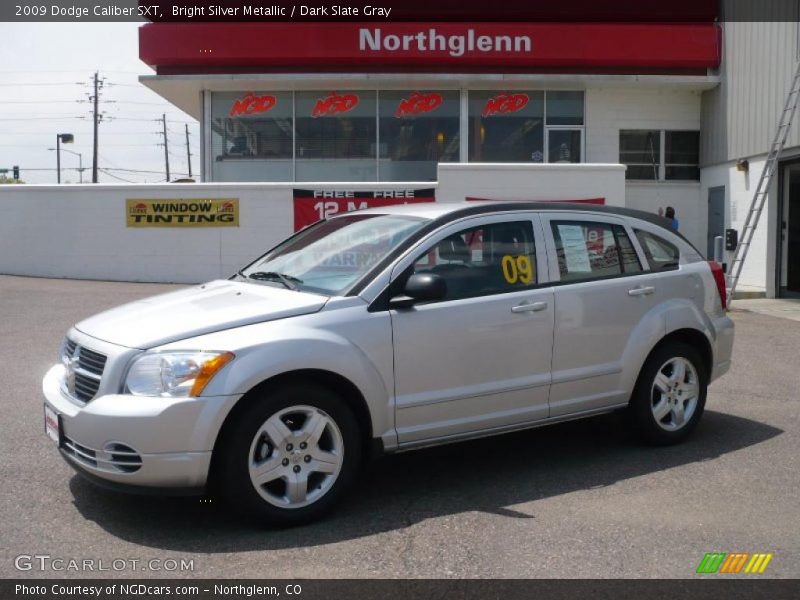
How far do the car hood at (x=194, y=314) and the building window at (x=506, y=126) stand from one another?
17.9 meters

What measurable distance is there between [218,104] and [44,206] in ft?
17.5

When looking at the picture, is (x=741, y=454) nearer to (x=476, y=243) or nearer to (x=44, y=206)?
(x=476, y=243)

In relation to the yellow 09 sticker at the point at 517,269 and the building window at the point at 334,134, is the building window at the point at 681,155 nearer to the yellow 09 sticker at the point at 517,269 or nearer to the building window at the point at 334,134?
the building window at the point at 334,134

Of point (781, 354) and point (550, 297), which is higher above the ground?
point (550, 297)

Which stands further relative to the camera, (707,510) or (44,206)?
(44,206)

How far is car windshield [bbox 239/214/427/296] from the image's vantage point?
515 cm

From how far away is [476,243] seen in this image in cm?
546

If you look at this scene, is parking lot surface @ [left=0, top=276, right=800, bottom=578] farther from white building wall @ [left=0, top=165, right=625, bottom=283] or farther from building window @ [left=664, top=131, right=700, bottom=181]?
building window @ [left=664, top=131, right=700, bottom=181]

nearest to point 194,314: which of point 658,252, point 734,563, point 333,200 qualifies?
point 734,563

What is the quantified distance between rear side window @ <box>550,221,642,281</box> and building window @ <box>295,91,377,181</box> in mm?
16783

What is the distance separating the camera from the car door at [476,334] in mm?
4996

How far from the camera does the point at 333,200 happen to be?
18.8 m
